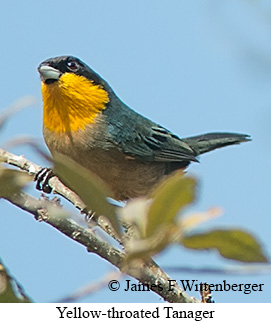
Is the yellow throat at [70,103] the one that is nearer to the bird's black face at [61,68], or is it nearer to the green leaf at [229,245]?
the bird's black face at [61,68]

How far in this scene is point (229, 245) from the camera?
755 mm

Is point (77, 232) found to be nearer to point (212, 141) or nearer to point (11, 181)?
point (11, 181)

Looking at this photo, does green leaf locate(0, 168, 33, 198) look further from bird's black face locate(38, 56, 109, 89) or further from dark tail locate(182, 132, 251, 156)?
dark tail locate(182, 132, 251, 156)

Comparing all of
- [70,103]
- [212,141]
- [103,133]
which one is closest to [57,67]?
[70,103]

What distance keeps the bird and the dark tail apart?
571mm

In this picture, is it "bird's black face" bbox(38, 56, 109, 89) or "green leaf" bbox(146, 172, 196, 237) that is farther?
"bird's black face" bbox(38, 56, 109, 89)

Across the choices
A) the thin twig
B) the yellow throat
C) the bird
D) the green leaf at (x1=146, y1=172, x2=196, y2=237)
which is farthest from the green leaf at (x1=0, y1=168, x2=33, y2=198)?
the yellow throat

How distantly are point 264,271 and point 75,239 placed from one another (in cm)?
45

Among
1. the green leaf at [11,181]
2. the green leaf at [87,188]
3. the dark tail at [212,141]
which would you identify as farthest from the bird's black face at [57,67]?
the green leaf at [87,188]

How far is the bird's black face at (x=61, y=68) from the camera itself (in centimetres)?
467

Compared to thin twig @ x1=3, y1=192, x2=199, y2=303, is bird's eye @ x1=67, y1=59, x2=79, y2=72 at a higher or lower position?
higher

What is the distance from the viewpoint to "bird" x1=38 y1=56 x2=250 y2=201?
4.71m
